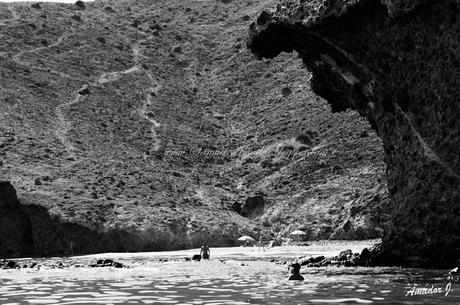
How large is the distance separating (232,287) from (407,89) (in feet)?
48.7

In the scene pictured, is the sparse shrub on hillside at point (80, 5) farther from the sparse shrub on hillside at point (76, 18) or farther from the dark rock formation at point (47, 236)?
the dark rock formation at point (47, 236)

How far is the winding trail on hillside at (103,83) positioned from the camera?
300ft

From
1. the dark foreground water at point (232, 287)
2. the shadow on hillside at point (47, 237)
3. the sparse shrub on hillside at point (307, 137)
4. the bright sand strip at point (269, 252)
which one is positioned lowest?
the dark foreground water at point (232, 287)

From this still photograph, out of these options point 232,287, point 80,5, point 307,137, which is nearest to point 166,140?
point 307,137

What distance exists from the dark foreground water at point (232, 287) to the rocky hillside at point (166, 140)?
3253cm

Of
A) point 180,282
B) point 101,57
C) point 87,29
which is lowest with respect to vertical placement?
point 180,282

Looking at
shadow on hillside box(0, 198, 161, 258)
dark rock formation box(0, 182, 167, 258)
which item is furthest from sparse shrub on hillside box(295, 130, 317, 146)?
shadow on hillside box(0, 198, 161, 258)

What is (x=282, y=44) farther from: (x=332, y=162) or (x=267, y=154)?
(x=267, y=154)

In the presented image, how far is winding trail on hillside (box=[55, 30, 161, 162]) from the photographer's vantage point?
300ft

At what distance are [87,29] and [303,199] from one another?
6688 cm

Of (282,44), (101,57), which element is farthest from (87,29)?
(282,44)

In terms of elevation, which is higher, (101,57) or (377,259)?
(101,57)

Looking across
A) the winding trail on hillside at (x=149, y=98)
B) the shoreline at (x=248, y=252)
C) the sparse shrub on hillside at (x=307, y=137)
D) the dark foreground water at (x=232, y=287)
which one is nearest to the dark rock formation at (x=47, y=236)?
the shoreline at (x=248, y=252)

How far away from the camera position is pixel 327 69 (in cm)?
4616
